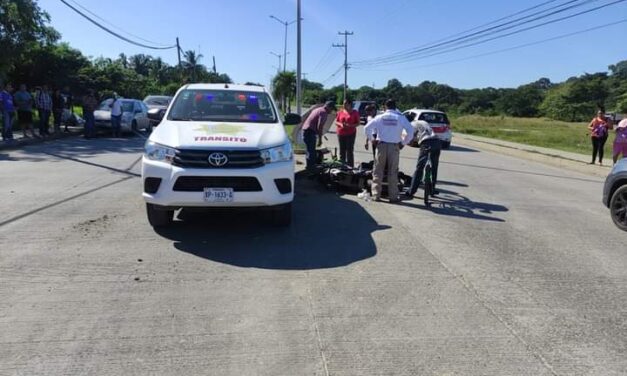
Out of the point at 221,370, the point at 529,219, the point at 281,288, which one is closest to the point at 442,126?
the point at 529,219

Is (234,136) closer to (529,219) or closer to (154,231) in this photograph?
(154,231)

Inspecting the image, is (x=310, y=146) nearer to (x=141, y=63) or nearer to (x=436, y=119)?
(x=436, y=119)

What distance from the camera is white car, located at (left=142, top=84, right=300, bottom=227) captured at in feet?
20.2

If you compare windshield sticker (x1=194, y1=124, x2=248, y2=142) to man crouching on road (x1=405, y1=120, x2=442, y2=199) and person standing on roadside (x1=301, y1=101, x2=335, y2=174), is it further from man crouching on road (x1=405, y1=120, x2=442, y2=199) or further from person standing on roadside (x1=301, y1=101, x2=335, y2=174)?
person standing on roadside (x1=301, y1=101, x2=335, y2=174)

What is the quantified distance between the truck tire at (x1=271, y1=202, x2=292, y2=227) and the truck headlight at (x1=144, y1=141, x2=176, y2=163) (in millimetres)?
1428

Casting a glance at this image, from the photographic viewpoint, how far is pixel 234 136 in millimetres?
6488

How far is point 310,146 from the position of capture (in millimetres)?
11055

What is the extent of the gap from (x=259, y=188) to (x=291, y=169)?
551 millimetres

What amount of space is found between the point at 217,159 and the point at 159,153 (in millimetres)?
726

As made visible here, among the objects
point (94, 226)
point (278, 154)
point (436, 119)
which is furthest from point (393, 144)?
point (436, 119)

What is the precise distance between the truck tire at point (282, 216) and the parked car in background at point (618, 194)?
5.02m

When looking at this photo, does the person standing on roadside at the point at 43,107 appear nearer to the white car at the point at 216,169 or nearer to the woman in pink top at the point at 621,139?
the white car at the point at 216,169

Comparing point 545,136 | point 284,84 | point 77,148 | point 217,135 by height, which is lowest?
point 545,136

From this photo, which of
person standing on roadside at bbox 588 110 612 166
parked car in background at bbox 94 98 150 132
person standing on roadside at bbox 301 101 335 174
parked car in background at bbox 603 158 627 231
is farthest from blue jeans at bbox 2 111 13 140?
person standing on roadside at bbox 588 110 612 166
